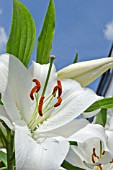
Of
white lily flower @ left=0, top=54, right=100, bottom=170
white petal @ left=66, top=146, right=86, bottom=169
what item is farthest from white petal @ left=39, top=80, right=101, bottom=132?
white petal @ left=66, top=146, right=86, bottom=169

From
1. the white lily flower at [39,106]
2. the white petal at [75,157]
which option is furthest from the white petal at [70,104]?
the white petal at [75,157]

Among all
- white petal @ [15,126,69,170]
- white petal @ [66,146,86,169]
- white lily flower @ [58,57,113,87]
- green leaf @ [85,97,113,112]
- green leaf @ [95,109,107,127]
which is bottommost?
white petal @ [66,146,86,169]

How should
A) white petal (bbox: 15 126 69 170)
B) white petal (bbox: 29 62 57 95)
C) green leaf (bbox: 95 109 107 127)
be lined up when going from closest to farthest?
white petal (bbox: 15 126 69 170) < white petal (bbox: 29 62 57 95) < green leaf (bbox: 95 109 107 127)

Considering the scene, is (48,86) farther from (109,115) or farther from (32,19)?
(109,115)

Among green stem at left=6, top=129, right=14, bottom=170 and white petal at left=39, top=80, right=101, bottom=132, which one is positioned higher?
white petal at left=39, top=80, right=101, bottom=132

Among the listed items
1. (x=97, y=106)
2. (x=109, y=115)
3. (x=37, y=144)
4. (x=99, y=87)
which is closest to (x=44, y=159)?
(x=37, y=144)

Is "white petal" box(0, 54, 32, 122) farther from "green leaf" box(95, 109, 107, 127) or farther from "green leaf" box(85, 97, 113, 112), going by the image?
"green leaf" box(95, 109, 107, 127)

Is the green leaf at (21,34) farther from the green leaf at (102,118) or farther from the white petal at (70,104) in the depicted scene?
the green leaf at (102,118)
